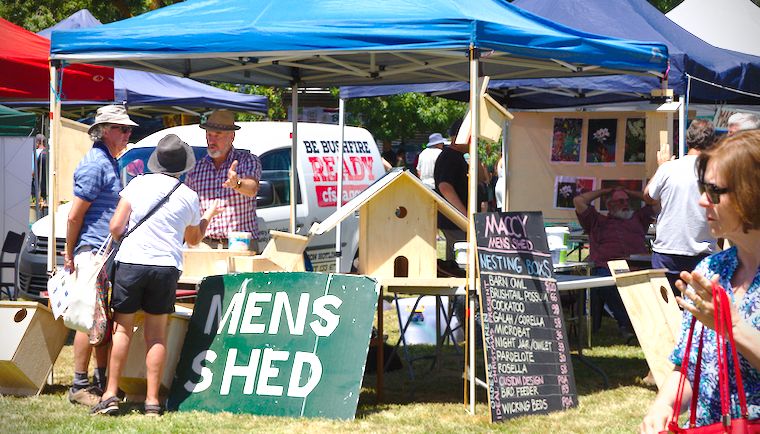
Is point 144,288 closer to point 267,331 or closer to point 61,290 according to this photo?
point 61,290

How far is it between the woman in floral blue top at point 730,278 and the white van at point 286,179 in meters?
7.92

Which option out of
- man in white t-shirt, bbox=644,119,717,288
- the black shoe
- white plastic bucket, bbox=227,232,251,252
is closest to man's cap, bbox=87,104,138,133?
white plastic bucket, bbox=227,232,251,252

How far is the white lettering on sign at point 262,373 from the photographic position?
6582 mm

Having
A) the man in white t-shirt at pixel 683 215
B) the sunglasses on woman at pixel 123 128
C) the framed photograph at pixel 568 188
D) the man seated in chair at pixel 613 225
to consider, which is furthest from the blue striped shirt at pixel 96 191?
the framed photograph at pixel 568 188

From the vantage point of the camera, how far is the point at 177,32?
696cm

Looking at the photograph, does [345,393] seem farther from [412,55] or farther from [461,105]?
[461,105]

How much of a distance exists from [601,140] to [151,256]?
4.99m

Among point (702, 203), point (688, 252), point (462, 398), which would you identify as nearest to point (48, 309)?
point (462, 398)

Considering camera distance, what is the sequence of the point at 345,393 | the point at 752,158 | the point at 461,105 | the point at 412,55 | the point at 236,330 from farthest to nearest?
1. the point at 461,105
2. the point at 412,55
3. the point at 236,330
4. the point at 345,393
5. the point at 752,158

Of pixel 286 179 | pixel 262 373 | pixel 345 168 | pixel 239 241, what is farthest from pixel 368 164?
pixel 262 373

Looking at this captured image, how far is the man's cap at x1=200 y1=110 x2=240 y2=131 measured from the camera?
26.2ft

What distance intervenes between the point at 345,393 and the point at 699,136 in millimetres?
3050

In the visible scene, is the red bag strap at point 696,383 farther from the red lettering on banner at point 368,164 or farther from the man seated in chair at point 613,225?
the red lettering on banner at point 368,164

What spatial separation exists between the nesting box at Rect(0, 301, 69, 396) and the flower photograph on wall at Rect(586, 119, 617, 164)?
17.1ft
